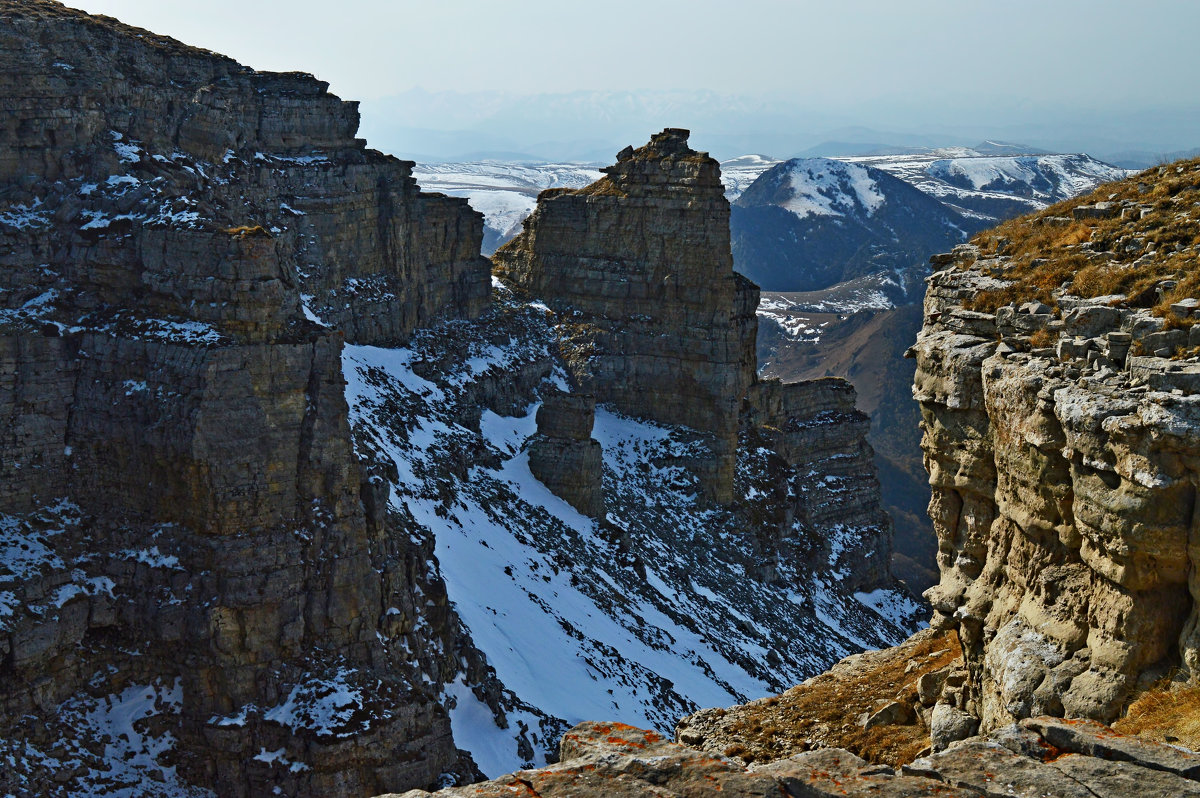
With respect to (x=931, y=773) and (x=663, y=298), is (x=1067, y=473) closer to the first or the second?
(x=931, y=773)

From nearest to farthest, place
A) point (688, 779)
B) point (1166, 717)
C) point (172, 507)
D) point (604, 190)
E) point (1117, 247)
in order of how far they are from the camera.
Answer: point (688, 779), point (1166, 717), point (1117, 247), point (172, 507), point (604, 190)

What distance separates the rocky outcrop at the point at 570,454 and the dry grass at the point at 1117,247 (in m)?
42.6

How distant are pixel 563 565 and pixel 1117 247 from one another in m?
40.0

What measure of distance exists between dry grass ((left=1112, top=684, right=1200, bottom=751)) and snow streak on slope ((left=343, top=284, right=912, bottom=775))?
89.0ft

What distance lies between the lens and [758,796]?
1290 centimetres

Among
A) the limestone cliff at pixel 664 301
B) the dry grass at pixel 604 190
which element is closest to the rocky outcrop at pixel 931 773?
the limestone cliff at pixel 664 301

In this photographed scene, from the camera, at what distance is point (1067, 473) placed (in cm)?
1650

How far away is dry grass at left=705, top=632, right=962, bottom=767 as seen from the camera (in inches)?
779

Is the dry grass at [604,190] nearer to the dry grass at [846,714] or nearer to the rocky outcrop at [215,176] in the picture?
the rocky outcrop at [215,176]

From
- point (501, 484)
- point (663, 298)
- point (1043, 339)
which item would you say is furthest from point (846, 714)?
point (663, 298)

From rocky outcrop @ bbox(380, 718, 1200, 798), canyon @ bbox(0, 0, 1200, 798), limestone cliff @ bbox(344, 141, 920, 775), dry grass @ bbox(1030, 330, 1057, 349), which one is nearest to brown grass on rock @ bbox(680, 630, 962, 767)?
canyon @ bbox(0, 0, 1200, 798)

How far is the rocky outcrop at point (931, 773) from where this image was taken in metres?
12.6

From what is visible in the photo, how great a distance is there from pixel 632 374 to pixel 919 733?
58706 millimetres

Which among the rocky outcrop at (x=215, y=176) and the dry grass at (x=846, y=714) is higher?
the rocky outcrop at (x=215, y=176)
